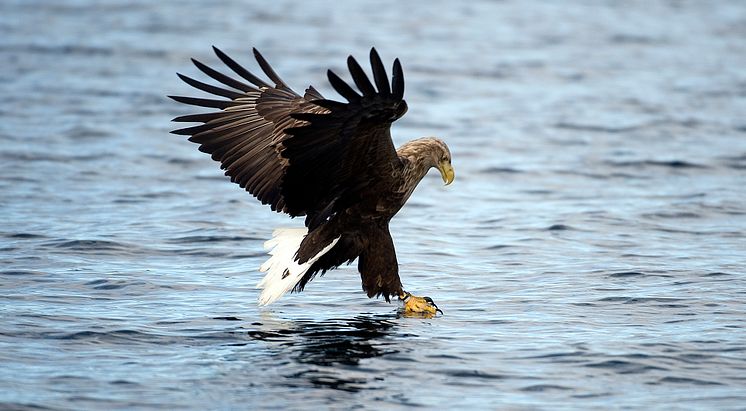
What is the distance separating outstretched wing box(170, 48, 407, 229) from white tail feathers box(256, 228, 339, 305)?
→ 0.20m

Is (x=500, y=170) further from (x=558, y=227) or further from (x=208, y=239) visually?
(x=208, y=239)

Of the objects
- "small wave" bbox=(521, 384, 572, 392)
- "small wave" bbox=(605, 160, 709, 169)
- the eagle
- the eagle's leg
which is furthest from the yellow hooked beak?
"small wave" bbox=(605, 160, 709, 169)

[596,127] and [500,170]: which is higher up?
[596,127]

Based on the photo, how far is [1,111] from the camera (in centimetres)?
1309

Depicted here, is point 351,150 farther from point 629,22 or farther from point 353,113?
point 629,22

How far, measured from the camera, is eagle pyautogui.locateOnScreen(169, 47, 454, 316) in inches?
234

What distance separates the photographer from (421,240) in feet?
29.2

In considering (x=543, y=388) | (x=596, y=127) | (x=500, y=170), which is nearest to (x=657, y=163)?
(x=500, y=170)

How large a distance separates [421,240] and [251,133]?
228 centimetres

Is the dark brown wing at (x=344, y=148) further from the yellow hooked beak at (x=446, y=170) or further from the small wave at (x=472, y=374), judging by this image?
the small wave at (x=472, y=374)

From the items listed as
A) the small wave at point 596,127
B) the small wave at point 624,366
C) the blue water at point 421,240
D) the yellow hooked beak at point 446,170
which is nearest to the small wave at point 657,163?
the blue water at point 421,240

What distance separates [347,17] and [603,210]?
12436 millimetres

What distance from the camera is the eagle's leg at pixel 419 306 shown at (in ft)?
21.7

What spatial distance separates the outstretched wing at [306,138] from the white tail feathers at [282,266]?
200 millimetres
